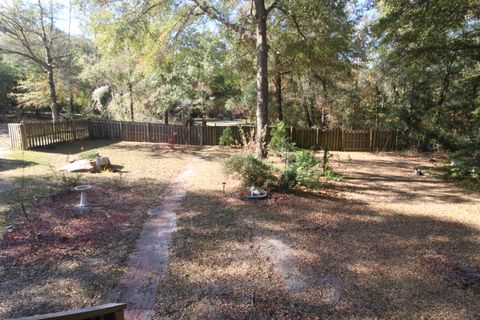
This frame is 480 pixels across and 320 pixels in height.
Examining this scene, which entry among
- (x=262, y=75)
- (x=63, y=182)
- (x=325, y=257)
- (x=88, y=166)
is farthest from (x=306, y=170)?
(x=88, y=166)

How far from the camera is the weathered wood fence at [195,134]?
14.3 meters

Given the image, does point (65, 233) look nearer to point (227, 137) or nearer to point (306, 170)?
point (306, 170)

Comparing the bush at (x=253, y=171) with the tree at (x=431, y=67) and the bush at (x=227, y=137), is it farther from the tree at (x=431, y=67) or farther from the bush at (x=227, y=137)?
the bush at (x=227, y=137)

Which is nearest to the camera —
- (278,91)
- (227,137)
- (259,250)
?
(259,250)

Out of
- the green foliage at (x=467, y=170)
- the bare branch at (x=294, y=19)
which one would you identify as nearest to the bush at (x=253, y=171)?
the green foliage at (x=467, y=170)

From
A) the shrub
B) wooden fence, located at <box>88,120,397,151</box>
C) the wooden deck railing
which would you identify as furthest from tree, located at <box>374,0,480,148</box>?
the wooden deck railing

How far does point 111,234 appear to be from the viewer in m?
4.74

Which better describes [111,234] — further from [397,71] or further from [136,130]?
[397,71]

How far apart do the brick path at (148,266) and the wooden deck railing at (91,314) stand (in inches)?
53.3

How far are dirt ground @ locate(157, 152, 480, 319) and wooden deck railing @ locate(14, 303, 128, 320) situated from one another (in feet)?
4.42

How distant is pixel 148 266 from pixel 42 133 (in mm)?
10982

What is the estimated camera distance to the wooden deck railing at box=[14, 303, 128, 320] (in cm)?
151

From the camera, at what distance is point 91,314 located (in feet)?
5.32

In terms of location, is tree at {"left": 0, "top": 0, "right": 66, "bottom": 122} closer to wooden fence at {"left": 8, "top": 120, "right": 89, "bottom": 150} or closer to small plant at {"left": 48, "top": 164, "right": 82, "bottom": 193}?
wooden fence at {"left": 8, "top": 120, "right": 89, "bottom": 150}
